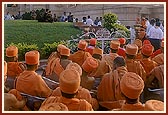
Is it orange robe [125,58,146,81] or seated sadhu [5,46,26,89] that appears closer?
seated sadhu [5,46,26,89]

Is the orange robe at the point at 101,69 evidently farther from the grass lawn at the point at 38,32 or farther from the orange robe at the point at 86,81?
the grass lawn at the point at 38,32

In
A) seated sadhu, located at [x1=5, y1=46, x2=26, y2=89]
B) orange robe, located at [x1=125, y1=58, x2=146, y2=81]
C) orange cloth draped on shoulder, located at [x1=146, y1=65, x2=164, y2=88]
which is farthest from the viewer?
orange robe, located at [x1=125, y1=58, x2=146, y2=81]

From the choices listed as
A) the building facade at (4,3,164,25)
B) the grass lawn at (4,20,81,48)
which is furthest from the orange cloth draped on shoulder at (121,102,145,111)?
the building facade at (4,3,164,25)

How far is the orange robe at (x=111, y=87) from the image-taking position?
136 inches

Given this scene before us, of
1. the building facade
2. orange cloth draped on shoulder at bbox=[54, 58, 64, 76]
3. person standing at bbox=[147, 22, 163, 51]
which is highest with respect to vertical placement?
the building facade

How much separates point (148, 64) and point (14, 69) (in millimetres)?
1651

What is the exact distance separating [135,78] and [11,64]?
81.2 inches

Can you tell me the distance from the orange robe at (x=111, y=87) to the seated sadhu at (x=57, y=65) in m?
0.83

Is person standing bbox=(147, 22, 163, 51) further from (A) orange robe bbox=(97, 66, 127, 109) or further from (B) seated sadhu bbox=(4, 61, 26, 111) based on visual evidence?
(B) seated sadhu bbox=(4, 61, 26, 111)

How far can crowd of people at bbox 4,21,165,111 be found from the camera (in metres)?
2.55

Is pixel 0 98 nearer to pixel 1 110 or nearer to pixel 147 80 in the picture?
pixel 1 110

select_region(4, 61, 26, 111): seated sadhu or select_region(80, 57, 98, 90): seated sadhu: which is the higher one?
select_region(80, 57, 98, 90): seated sadhu

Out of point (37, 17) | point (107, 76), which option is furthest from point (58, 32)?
point (107, 76)

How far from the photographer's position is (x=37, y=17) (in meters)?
13.5
